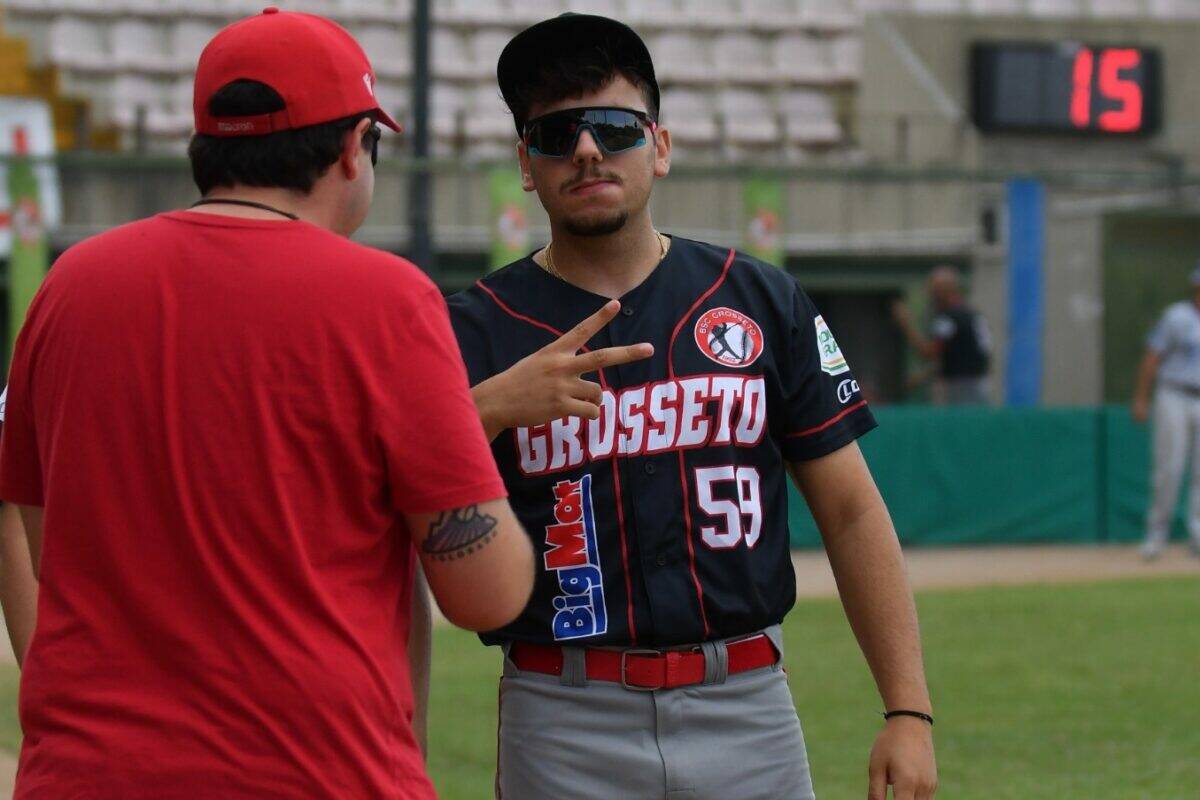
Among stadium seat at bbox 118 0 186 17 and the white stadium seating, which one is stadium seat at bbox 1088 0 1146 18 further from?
stadium seat at bbox 118 0 186 17

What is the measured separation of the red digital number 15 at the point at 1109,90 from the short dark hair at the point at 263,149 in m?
17.8

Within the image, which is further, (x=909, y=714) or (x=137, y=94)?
(x=137, y=94)

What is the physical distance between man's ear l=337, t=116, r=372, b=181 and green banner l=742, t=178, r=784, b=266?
13.3 metres

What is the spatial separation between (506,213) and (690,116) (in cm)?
645

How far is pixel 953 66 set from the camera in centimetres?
2014

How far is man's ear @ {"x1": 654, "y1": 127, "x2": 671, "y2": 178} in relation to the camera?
3361 millimetres

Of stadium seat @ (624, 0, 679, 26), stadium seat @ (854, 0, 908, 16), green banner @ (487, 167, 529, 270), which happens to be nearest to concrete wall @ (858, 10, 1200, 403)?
stadium seat @ (854, 0, 908, 16)

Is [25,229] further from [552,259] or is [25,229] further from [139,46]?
[552,259]

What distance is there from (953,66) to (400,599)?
61.1 feet

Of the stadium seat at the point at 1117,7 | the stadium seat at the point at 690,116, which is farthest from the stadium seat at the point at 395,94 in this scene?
the stadium seat at the point at 1117,7

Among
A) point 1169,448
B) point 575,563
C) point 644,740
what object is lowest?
point 1169,448

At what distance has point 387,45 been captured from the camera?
20.8m

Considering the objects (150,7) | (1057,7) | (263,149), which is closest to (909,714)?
(263,149)

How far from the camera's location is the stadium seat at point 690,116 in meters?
20.4
